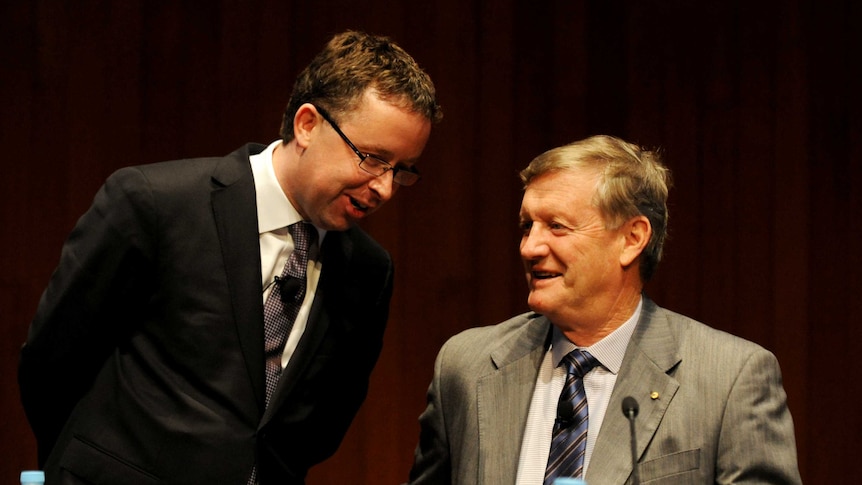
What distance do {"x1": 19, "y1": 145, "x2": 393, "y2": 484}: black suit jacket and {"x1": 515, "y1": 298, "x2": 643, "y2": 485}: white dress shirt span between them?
1.73 feet

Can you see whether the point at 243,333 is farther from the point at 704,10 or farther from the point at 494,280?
the point at 704,10

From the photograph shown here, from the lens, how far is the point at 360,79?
8.28 feet

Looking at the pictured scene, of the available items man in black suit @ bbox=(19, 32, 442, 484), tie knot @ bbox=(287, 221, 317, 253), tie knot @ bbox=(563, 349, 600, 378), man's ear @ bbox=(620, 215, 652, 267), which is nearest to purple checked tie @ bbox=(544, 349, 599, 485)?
tie knot @ bbox=(563, 349, 600, 378)

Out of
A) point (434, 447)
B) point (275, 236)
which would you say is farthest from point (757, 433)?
point (275, 236)

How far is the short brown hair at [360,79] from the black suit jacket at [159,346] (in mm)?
263

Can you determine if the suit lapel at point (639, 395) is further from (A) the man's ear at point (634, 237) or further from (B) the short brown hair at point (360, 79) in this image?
(B) the short brown hair at point (360, 79)

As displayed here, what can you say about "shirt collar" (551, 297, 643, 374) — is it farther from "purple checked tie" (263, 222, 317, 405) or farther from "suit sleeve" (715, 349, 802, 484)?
"purple checked tie" (263, 222, 317, 405)

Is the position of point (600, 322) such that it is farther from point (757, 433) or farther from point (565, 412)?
point (757, 433)

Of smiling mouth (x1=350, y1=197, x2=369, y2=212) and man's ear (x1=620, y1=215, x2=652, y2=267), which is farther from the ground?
smiling mouth (x1=350, y1=197, x2=369, y2=212)

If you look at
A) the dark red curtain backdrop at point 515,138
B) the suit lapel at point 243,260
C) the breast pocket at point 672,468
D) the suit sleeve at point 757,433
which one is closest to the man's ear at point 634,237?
the suit sleeve at point 757,433

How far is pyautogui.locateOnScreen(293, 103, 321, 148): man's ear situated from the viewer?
8.36ft

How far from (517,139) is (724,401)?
179 cm

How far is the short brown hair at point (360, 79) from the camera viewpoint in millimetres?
2516

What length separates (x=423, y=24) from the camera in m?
3.93
